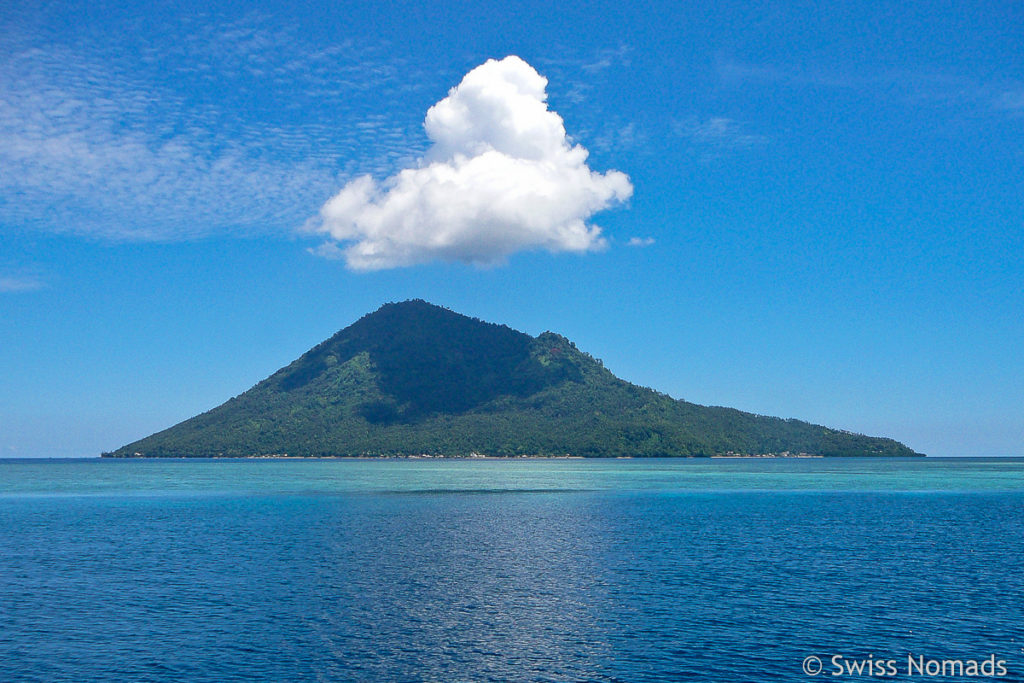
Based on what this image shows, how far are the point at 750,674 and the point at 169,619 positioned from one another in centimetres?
2729

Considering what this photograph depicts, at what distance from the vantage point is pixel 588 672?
3081 centimetres

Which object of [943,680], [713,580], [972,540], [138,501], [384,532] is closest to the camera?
[943,680]

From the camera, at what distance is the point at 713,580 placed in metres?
47.8

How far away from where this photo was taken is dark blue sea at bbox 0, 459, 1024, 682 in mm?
31656

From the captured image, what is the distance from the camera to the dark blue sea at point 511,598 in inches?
1246

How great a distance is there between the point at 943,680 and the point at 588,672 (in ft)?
43.9

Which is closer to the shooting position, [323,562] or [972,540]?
[323,562]

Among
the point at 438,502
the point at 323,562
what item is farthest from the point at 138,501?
the point at 323,562

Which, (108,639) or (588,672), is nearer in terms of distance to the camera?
(588,672)

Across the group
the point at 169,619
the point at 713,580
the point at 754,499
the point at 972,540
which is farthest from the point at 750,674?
the point at 754,499

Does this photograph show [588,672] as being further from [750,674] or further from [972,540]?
[972,540]

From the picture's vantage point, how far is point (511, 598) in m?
43.5

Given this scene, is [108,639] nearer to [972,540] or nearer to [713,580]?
[713,580]

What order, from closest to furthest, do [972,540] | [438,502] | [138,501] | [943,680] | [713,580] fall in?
[943,680], [713,580], [972,540], [438,502], [138,501]
